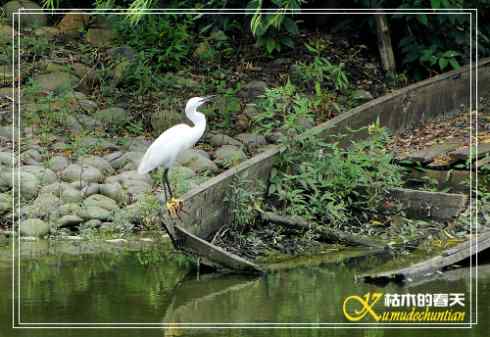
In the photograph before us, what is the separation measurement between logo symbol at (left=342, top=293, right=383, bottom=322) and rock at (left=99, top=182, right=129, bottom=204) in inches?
114

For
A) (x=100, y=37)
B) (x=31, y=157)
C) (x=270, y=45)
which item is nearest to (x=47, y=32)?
(x=100, y=37)

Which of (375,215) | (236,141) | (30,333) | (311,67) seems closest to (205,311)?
(30,333)

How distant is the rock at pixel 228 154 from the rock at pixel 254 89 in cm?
125

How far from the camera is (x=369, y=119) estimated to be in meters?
10.3

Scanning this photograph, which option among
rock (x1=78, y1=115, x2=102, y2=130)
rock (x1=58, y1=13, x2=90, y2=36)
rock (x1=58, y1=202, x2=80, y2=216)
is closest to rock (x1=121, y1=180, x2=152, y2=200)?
rock (x1=58, y1=202, x2=80, y2=216)

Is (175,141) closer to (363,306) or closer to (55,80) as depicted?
(363,306)

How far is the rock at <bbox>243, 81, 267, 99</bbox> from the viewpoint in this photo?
11586 mm

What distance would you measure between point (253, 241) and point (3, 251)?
1893 mm

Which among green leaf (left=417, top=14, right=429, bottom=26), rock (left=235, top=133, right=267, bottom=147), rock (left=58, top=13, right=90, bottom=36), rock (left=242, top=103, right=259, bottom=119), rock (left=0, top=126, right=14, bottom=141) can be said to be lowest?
rock (left=235, top=133, right=267, bottom=147)

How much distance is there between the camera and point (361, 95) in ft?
38.2

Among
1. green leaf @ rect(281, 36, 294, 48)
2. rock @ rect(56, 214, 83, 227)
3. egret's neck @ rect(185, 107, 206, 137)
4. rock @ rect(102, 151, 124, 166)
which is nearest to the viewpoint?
egret's neck @ rect(185, 107, 206, 137)

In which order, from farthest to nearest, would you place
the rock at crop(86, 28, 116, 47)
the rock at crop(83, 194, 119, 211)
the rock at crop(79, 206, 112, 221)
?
the rock at crop(86, 28, 116, 47) → the rock at crop(83, 194, 119, 211) → the rock at crop(79, 206, 112, 221)

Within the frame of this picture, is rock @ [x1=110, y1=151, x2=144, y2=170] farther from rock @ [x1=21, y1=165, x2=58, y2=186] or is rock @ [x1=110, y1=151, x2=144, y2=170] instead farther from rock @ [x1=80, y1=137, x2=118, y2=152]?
rock @ [x1=21, y1=165, x2=58, y2=186]

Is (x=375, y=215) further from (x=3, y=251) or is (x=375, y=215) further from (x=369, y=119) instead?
(x=3, y=251)
